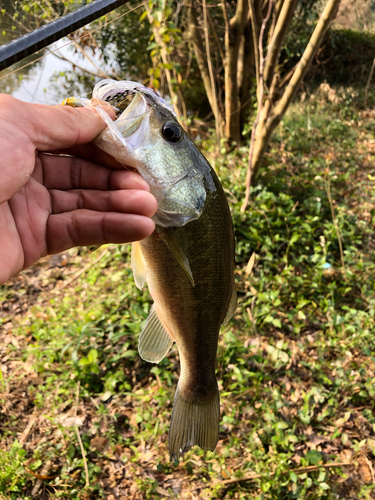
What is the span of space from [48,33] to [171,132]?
514 mm

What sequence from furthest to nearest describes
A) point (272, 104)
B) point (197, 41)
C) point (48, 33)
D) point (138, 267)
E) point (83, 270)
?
1. point (197, 41)
2. point (272, 104)
3. point (83, 270)
4. point (138, 267)
5. point (48, 33)

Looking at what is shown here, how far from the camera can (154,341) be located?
1831 millimetres

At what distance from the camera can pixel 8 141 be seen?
1236 millimetres

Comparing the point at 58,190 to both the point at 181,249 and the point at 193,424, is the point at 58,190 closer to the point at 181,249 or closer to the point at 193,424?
the point at 181,249

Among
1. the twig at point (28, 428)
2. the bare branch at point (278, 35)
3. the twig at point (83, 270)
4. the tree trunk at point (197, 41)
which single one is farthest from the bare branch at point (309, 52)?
the twig at point (28, 428)

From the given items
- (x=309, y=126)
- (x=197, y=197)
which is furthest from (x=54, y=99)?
(x=197, y=197)

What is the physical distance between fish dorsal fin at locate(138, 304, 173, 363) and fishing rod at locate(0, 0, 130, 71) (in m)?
1.17

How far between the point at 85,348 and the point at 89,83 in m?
5.69

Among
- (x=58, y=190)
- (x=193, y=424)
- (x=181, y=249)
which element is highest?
(x=58, y=190)

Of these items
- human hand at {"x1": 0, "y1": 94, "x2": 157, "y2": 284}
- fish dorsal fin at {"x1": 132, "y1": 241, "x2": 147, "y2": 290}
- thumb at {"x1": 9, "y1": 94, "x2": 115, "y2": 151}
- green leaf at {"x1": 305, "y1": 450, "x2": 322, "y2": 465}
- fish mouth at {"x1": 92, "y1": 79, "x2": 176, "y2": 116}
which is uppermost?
fish mouth at {"x1": 92, "y1": 79, "x2": 176, "y2": 116}

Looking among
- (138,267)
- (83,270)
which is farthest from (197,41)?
(138,267)

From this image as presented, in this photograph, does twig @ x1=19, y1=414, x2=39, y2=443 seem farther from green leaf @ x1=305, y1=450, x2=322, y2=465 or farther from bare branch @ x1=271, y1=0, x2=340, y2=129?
bare branch @ x1=271, y1=0, x2=340, y2=129

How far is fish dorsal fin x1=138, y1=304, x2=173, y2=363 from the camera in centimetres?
180

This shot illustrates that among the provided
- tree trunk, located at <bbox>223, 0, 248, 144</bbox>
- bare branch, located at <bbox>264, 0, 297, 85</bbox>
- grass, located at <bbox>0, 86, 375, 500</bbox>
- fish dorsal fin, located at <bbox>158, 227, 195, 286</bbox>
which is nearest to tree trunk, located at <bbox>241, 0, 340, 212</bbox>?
bare branch, located at <bbox>264, 0, 297, 85</bbox>
